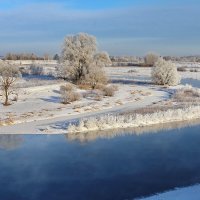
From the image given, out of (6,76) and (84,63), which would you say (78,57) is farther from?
(6,76)

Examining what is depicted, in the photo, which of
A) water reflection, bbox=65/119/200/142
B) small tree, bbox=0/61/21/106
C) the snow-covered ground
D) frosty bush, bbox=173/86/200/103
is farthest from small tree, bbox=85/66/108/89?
the snow-covered ground

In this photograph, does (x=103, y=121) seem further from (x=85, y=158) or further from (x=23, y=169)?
(x=23, y=169)

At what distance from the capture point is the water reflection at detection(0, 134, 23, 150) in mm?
21653

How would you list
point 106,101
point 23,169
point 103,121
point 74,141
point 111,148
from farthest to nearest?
point 106,101 < point 103,121 < point 74,141 < point 111,148 < point 23,169

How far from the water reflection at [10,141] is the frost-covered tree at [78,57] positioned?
95.3 feet

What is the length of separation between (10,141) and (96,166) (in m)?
6.87

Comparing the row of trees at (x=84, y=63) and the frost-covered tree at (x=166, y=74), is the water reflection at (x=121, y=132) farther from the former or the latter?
the frost-covered tree at (x=166, y=74)

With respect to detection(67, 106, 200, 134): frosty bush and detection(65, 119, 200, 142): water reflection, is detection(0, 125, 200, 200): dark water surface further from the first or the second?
detection(67, 106, 200, 134): frosty bush

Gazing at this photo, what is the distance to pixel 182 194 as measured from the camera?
1392cm

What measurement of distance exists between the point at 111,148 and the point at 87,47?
3428 centimetres

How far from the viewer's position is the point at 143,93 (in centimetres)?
4322

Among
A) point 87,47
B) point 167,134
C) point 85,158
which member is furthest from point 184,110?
point 87,47

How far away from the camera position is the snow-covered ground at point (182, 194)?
44.4 feet

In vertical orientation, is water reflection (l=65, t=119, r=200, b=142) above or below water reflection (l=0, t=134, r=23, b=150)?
above
